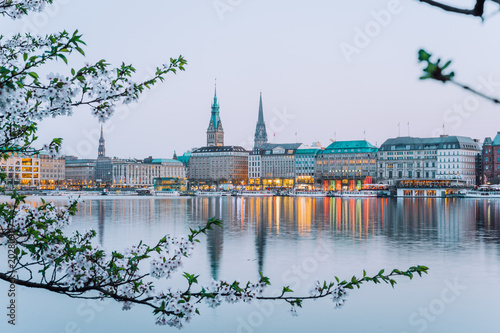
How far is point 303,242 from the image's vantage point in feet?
137

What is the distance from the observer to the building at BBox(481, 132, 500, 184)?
144000mm

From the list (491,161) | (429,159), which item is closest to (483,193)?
(491,161)

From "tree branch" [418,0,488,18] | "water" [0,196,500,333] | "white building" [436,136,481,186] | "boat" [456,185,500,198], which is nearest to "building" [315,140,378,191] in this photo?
"white building" [436,136,481,186]

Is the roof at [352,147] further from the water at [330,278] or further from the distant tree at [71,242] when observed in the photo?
the distant tree at [71,242]

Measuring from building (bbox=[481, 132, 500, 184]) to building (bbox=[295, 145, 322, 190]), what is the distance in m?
58.6

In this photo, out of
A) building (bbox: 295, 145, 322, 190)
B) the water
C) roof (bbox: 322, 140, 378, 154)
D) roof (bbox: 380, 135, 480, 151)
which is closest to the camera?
the water

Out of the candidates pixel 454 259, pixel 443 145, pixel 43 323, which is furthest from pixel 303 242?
pixel 443 145

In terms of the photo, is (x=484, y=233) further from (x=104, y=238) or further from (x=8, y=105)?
(x=8, y=105)

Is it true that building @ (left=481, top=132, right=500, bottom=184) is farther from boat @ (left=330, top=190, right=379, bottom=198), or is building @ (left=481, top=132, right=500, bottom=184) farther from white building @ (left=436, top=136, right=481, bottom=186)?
boat @ (left=330, top=190, right=379, bottom=198)

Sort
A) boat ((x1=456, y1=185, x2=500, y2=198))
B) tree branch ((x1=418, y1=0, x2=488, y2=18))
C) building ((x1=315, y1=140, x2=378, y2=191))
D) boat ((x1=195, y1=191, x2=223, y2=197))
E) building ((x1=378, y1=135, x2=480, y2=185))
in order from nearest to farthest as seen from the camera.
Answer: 1. tree branch ((x1=418, y1=0, x2=488, y2=18))
2. boat ((x1=456, y1=185, x2=500, y2=198))
3. building ((x1=378, y1=135, x2=480, y2=185))
4. building ((x1=315, y1=140, x2=378, y2=191))
5. boat ((x1=195, y1=191, x2=223, y2=197))

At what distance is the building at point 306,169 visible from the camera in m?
194

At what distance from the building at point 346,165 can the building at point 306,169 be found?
3066 mm

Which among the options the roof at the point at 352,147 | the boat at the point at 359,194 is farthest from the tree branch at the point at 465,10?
the roof at the point at 352,147

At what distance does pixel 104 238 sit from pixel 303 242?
1501 cm
